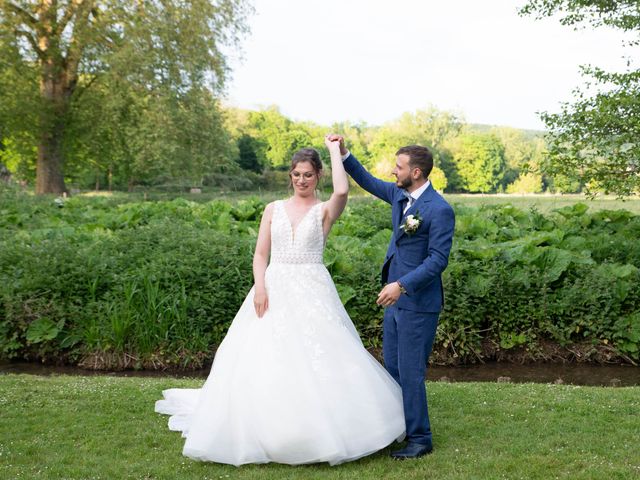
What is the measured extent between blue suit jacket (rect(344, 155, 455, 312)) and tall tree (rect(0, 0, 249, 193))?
21.7 metres

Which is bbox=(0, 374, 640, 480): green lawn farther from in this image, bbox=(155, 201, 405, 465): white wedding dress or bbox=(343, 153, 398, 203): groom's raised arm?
bbox=(343, 153, 398, 203): groom's raised arm

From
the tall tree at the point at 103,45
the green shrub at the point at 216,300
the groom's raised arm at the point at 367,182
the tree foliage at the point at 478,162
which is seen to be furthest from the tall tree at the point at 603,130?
the tree foliage at the point at 478,162

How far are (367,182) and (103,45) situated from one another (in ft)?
77.0

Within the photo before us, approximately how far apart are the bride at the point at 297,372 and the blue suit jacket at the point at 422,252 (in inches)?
17.8

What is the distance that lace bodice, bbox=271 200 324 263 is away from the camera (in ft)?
15.9

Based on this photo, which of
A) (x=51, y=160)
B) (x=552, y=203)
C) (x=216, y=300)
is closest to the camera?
(x=216, y=300)

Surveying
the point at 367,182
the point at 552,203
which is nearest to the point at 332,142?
the point at 367,182

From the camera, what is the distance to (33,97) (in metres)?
25.5

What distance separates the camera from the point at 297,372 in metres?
4.45

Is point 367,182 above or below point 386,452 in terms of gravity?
above

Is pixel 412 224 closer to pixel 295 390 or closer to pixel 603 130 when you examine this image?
pixel 295 390

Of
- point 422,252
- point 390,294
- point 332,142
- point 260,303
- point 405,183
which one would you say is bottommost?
point 260,303

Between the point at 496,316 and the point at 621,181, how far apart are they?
3.04 m

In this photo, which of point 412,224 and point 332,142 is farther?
point 332,142
